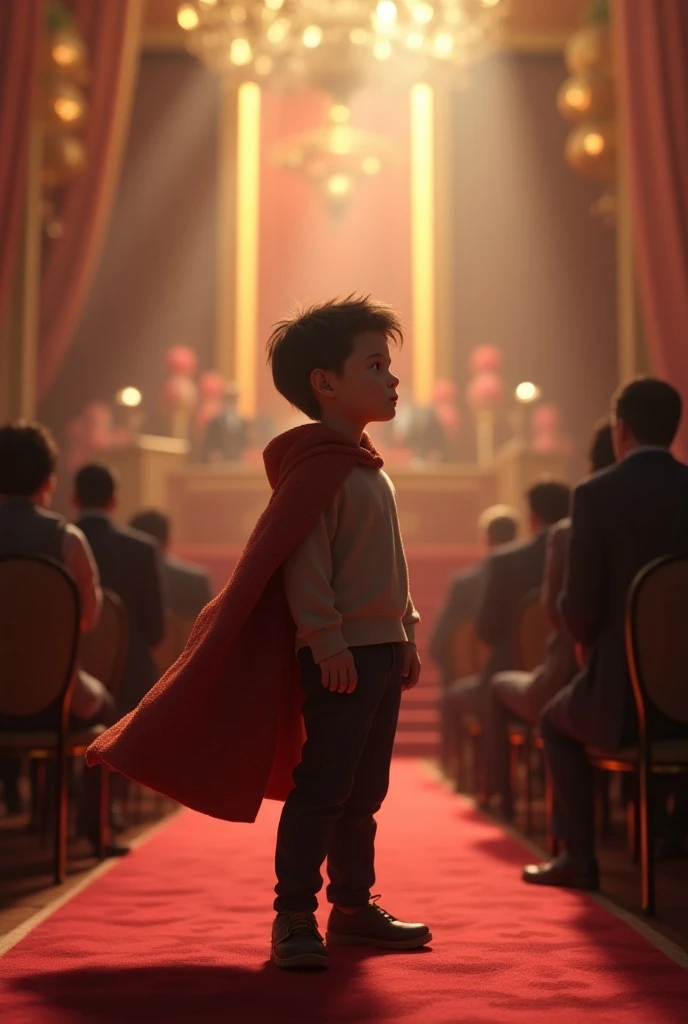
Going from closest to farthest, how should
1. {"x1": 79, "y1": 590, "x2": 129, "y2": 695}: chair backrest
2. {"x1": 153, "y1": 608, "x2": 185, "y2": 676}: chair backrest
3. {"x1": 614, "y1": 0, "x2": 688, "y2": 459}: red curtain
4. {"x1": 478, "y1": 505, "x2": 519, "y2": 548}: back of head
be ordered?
{"x1": 79, "y1": 590, "x2": 129, "y2": 695}: chair backrest → {"x1": 153, "y1": 608, "x2": 185, "y2": 676}: chair backrest → {"x1": 478, "y1": 505, "x2": 519, "y2": 548}: back of head → {"x1": 614, "y1": 0, "x2": 688, "y2": 459}: red curtain

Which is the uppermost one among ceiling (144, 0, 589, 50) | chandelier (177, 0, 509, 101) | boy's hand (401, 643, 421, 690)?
ceiling (144, 0, 589, 50)

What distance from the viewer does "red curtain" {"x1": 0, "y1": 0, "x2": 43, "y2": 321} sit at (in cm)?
616

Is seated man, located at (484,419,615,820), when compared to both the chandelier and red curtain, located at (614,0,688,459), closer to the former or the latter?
red curtain, located at (614,0,688,459)

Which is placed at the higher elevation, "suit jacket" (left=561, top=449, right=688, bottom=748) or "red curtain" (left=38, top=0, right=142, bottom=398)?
"red curtain" (left=38, top=0, right=142, bottom=398)

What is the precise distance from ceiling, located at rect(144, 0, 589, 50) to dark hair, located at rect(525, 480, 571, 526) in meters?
8.73

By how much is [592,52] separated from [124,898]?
5837 mm

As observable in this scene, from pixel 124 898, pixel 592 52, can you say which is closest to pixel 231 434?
pixel 592 52

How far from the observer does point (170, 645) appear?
516 cm

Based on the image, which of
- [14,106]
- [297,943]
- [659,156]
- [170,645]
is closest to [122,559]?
[170,645]

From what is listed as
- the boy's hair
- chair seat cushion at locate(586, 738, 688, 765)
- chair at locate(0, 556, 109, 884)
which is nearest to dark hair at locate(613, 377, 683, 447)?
chair seat cushion at locate(586, 738, 688, 765)

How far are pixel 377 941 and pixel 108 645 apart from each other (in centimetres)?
176

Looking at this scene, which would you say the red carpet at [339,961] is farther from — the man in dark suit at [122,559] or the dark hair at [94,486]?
the dark hair at [94,486]

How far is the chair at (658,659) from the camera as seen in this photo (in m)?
2.95

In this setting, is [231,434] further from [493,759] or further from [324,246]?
[493,759]
